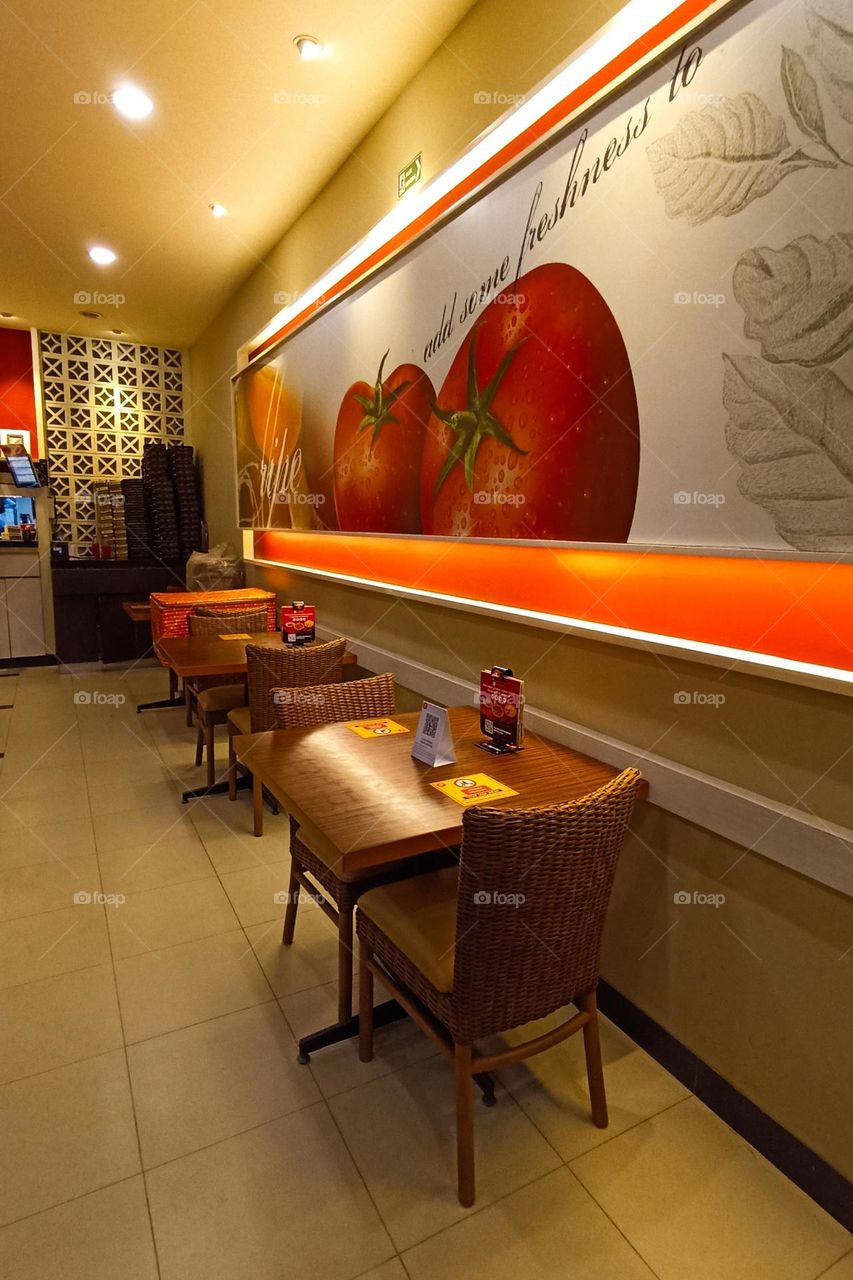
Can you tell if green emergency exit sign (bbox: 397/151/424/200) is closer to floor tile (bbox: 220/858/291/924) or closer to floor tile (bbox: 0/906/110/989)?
floor tile (bbox: 220/858/291/924)

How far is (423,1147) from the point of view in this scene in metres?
1.65

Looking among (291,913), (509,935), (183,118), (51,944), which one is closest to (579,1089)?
(509,935)

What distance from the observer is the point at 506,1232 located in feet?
4.79

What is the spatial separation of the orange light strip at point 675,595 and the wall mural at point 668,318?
0.10m

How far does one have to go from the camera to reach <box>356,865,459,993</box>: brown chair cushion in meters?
1.55

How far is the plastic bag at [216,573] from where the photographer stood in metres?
6.16

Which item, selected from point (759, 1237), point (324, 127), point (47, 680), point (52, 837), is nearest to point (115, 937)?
point (52, 837)

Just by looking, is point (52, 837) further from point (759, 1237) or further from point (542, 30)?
point (542, 30)

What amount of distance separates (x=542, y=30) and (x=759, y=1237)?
11.1ft

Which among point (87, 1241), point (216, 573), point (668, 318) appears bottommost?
point (87, 1241)

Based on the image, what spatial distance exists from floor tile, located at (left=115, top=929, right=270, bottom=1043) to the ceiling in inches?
142

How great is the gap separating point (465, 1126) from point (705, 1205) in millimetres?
582

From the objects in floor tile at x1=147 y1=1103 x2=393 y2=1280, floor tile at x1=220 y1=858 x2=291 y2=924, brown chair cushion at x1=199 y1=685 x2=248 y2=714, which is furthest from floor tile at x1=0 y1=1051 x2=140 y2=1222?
brown chair cushion at x1=199 y1=685 x2=248 y2=714

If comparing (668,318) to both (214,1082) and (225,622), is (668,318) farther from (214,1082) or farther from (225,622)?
(225,622)
